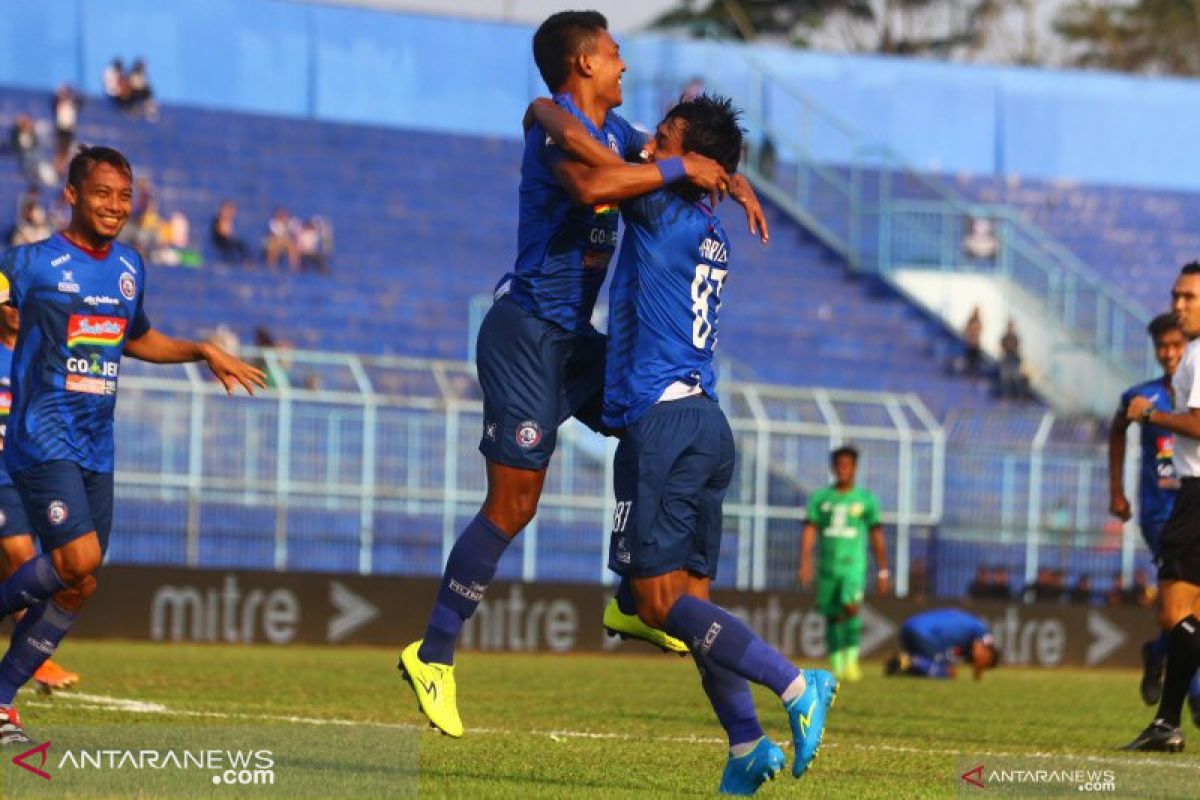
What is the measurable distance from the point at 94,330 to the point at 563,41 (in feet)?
7.54

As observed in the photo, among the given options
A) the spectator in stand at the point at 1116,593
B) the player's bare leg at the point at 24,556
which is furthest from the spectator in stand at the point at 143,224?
the player's bare leg at the point at 24,556

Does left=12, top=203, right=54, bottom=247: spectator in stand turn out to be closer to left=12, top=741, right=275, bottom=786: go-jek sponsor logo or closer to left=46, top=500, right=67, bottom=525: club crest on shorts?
left=46, top=500, right=67, bottom=525: club crest on shorts

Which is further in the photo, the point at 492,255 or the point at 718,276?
the point at 492,255

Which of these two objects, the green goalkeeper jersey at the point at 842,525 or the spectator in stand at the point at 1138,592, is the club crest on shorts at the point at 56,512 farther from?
the spectator in stand at the point at 1138,592

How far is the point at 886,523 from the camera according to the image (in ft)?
80.4

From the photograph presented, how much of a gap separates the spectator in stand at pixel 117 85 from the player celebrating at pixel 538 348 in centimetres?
2768

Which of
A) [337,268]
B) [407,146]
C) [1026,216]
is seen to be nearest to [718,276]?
[337,268]

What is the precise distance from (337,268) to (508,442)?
25462 mm

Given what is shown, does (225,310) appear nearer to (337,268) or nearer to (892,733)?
(337,268)

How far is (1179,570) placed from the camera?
Answer: 37.1 ft

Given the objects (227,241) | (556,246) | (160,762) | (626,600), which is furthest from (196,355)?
(227,241)

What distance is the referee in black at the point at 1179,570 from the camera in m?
11.1

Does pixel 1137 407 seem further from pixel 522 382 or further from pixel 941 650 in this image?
pixel 941 650

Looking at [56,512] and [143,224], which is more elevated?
[143,224]
